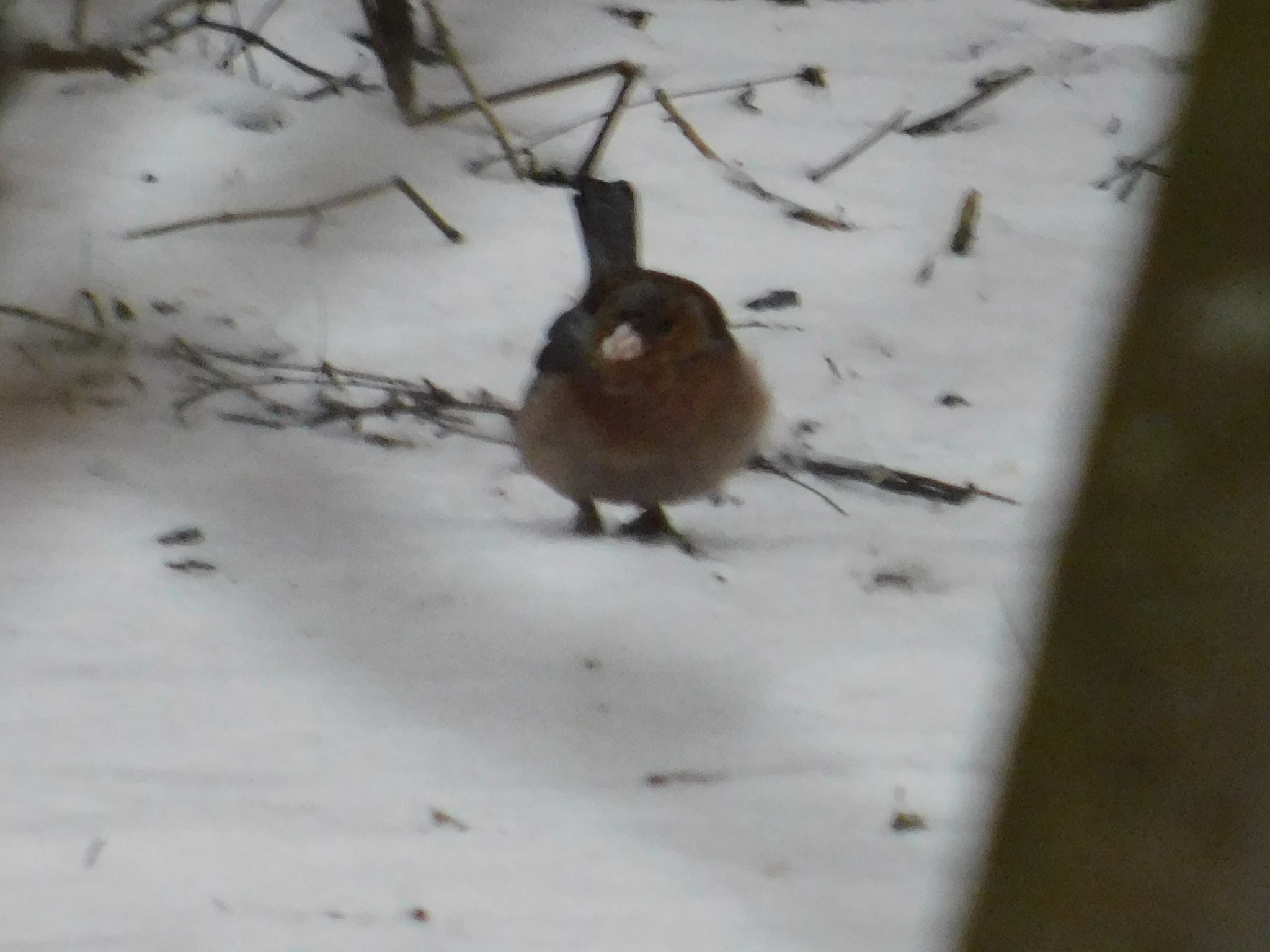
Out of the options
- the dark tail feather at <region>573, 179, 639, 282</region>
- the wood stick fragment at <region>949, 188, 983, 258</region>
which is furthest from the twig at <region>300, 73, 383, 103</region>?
the wood stick fragment at <region>949, 188, 983, 258</region>

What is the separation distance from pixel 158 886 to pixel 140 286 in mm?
1854

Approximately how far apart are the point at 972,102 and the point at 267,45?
188 centimetres

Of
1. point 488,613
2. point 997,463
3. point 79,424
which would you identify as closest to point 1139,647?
point 488,613

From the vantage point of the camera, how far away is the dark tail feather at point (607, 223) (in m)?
2.62

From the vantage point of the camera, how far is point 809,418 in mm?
2738

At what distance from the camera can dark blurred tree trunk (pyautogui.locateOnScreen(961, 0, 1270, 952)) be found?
644 millimetres

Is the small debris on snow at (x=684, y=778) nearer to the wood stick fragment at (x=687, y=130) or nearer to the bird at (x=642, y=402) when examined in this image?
the bird at (x=642, y=402)

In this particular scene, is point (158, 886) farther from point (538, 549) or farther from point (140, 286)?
point (140, 286)

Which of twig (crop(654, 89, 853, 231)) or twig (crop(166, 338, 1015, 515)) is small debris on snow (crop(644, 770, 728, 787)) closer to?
twig (crop(166, 338, 1015, 515))

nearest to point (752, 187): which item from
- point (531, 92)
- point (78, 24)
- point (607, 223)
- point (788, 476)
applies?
point (531, 92)

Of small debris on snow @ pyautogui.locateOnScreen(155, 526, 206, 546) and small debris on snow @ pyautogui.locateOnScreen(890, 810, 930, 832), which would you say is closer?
small debris on snow @ pyautogui.locateOnScreen(890, 810, 930, 832)

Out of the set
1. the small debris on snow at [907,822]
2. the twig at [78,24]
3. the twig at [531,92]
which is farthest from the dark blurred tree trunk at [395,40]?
the small debris on snow at [907,822]

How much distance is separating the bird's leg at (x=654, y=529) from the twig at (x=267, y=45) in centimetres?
181

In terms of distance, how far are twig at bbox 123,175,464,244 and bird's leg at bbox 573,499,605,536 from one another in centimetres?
106
